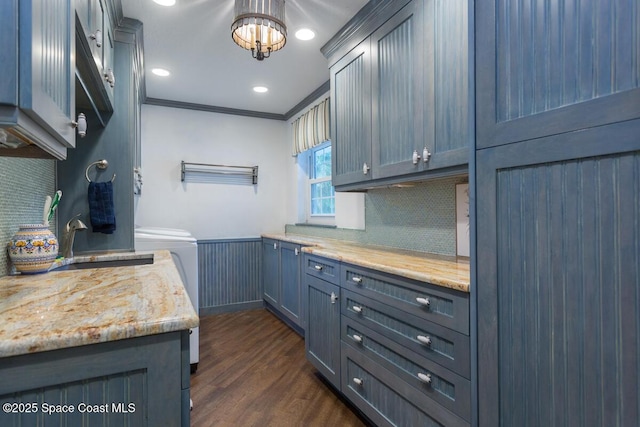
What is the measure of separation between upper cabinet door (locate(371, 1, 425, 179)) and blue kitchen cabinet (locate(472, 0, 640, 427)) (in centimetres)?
66

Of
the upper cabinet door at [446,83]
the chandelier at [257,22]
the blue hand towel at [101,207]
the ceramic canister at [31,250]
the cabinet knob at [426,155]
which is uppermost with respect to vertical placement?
the chandelier at [257,22]

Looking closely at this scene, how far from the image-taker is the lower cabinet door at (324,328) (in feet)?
6.70

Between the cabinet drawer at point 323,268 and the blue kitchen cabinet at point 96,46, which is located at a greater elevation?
the blue kitchen cabinet at point 96,46

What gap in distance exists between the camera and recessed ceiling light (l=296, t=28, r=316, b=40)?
2.32m

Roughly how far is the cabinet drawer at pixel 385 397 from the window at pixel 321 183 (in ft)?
6.29

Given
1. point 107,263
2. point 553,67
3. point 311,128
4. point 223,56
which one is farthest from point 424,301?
point 311,128

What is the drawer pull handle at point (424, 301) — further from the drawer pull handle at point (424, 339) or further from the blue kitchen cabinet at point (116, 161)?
the blue kitchen cabinet at point (116, 161)

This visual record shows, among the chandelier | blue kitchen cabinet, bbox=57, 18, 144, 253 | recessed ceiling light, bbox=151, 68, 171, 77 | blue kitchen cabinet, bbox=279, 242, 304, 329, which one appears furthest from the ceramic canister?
recessed ceiling light, bbox=151, 68, 171, 77

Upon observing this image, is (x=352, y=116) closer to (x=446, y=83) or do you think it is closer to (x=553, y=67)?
(x=446, y=83)

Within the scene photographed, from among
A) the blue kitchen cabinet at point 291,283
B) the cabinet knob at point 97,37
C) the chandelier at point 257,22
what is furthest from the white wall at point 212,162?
the cabinet knob at point 97,37

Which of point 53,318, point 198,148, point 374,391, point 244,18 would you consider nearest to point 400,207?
point 374,391

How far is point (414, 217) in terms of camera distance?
2.20 meters

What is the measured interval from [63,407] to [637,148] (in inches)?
52.5

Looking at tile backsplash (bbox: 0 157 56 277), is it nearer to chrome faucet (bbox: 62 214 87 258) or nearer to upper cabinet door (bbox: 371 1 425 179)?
chrome faucet (bbox: 62 214 87 258)
